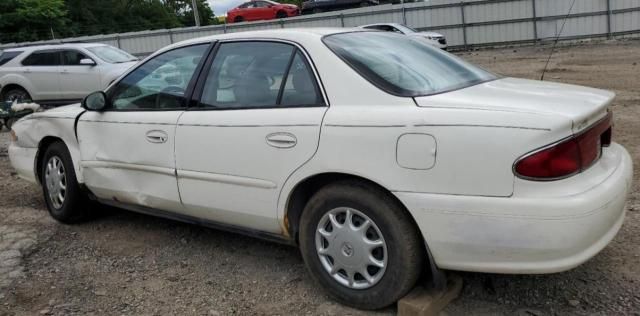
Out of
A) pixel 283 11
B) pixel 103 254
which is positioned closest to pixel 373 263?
pixel 103 254

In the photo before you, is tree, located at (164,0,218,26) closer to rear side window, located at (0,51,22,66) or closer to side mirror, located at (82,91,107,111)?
rear side window, located at (0,51,22,66)

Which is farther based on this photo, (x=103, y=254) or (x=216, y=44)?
(x=103, y=254)

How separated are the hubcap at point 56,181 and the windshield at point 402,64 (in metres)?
2.67

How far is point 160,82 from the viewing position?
4.13 m

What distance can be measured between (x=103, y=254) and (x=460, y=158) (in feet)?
9.24

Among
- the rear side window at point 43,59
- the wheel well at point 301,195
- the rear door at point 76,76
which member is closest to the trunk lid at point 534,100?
the wheel well at point 301,195

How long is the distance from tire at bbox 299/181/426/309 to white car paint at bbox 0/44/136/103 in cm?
1034

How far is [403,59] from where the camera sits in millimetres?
3439

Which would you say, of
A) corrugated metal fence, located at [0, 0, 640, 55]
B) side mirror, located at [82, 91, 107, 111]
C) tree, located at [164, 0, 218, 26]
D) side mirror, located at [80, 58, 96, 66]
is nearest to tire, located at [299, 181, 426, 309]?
side mirror, located at [82, 91, 107, 111]

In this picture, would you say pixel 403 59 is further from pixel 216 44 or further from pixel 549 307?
pixel 549 307

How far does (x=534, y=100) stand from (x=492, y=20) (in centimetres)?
2138

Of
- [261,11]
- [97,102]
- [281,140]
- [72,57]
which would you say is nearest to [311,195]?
[281,140]

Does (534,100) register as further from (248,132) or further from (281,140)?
(248,132)

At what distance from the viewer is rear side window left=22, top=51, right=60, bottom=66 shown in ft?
42.7
